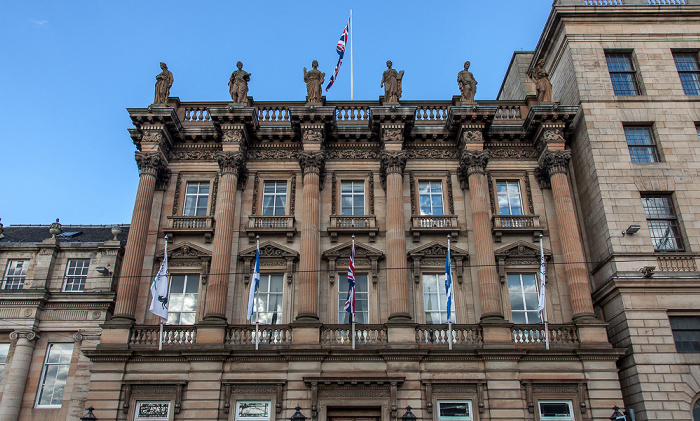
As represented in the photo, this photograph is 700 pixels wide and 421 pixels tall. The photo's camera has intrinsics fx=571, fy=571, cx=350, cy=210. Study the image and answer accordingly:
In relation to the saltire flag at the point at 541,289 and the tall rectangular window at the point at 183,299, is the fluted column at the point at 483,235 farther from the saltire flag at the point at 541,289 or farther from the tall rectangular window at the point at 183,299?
the tall rectangular window at the point at 183,299

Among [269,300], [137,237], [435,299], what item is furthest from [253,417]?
[137,237]

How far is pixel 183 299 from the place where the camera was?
76.5 feet

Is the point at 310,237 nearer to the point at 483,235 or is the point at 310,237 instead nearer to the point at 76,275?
the point at 483,235

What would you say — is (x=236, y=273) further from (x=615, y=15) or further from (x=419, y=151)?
(x=615, y=15)

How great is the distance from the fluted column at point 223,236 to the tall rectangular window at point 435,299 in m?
8.03

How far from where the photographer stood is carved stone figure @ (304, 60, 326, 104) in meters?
26.0

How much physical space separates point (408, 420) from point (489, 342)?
4352 mm

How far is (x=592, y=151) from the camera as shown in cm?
2447

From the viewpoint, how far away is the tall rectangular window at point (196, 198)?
83.4 ft

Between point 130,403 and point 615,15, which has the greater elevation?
point 615,15

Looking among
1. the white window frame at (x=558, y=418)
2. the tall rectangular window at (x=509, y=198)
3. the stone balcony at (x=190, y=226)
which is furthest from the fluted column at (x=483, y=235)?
the stone balcony at (x=190, y=226)

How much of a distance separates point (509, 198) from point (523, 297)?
4.69 m

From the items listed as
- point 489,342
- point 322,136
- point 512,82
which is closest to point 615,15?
point 512,82

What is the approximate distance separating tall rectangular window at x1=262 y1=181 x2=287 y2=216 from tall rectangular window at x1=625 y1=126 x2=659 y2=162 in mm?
15278
